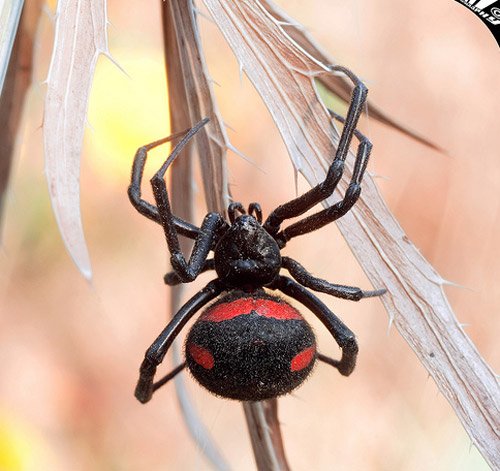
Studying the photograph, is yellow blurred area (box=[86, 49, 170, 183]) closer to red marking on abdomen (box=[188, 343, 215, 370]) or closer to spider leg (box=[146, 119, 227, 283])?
spider leg (box=[146, 119, 227, 283])

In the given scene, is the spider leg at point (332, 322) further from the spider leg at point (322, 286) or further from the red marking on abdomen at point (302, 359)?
the red marking on abdomen at point (302, 359)

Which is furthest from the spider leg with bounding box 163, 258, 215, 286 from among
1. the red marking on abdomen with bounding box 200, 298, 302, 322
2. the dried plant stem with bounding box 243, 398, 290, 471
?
the dried plant stem with bounding box 243, 398, 290, 471

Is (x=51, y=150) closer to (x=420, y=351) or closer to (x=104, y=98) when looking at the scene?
(x=420, y=351)

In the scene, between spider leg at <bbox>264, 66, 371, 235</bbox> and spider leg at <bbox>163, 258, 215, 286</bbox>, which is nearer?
spider leg at <bbox>264, 66, 371, 235</bbox>

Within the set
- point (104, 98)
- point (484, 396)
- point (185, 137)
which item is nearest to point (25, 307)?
point (104, 98)

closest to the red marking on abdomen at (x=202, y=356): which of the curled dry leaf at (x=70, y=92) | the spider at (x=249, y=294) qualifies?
the spider at (x=249, y=294)

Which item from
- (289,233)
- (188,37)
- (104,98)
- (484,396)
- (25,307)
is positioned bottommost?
(25,307)

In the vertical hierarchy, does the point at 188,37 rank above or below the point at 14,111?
above

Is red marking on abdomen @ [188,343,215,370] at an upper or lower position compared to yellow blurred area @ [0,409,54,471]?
upper
